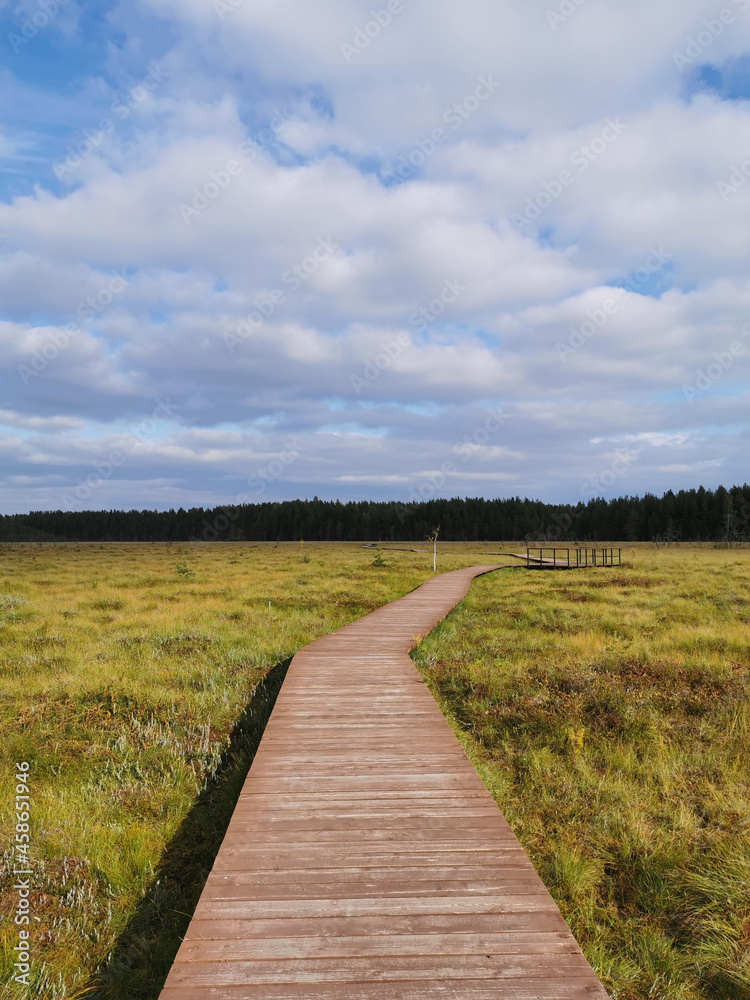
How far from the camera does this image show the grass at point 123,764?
427 centimetres

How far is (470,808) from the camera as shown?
491cm

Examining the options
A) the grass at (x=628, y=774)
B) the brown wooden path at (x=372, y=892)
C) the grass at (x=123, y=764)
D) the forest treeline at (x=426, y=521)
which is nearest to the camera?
the brown wooden path at (x=372, y=892)

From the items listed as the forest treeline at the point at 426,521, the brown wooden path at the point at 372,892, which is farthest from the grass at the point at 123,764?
the forest treeline at the point at 426,521

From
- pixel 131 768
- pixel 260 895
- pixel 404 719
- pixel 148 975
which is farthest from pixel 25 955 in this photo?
pixel 404 719

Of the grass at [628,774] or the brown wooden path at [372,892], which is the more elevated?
the brown wooden path at [372,892]

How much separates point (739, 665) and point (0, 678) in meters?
13.2

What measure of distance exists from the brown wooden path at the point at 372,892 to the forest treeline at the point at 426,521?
308 feet

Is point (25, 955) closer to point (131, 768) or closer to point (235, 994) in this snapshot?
point (235, 994)

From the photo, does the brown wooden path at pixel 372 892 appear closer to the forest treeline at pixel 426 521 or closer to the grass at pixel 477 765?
the grass at pixel 477 765

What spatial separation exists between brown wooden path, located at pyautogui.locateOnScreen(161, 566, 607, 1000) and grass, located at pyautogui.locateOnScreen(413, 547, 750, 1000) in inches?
42.2

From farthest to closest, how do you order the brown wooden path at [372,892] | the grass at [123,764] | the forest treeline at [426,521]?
the forest treeline at [426,521] → the grass at [123,764] → the brown wooden path at [372,892]

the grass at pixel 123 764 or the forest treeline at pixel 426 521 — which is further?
the forest treeline at pixel 426 521

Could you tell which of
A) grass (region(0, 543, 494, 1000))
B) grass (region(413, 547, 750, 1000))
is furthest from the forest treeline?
grass (region(0, 543, 494, 1000))

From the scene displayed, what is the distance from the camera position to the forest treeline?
97.2m
